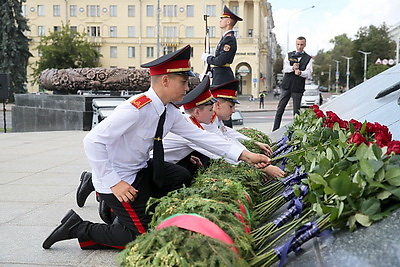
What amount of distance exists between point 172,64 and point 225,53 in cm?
337

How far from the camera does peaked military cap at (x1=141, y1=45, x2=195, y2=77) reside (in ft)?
10.2

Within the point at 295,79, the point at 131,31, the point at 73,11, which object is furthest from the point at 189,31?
the point at 295,79

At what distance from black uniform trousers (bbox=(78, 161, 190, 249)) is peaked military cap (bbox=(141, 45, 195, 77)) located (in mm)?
704

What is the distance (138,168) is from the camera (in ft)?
10.8

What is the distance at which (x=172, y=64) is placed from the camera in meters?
3.14

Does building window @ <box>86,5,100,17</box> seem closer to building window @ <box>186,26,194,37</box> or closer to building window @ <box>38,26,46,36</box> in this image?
building window @ <box>38,26,46,36</box>

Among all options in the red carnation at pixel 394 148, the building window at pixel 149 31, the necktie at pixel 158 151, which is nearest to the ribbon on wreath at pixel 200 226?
the red carnation at pixel 394 148

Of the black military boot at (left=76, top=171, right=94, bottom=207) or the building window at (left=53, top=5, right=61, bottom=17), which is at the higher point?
the building window at (left=53, top=5, right=61, bottom=17)

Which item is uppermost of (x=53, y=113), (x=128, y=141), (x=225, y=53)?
(x=225, y=53)

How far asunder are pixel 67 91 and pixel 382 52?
58240mm

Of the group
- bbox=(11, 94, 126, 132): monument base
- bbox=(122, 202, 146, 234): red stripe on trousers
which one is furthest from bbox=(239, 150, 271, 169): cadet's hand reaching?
bbox=(11, 94, 126, 132): monument base

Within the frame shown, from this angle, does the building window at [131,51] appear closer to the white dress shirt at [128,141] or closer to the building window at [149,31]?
the building window at [149,31]

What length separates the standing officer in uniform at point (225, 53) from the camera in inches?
247

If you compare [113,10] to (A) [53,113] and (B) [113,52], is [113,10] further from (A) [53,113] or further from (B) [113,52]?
(A) [53,113]
